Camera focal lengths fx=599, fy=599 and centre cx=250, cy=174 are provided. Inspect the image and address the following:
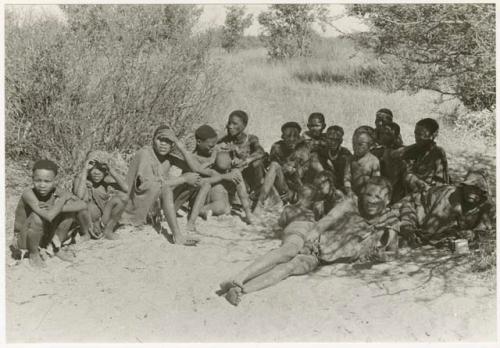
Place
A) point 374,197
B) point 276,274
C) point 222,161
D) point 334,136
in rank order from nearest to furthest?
1. point 276,274
2. point 374,197
3. point 222,161
4. point 334,136

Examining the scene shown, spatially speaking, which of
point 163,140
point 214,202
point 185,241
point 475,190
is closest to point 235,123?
point 214,202

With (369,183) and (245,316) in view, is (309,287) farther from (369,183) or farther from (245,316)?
(369,183)

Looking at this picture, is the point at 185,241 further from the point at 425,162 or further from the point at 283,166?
the point at 425,162

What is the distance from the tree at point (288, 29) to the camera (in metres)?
11.9

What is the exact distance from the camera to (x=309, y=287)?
14.0ft

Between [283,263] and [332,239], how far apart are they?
1.63 feet

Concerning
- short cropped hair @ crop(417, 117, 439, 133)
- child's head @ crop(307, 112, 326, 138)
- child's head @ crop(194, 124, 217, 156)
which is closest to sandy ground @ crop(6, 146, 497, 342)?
child's head @ crop(194, 124, 217, 156)

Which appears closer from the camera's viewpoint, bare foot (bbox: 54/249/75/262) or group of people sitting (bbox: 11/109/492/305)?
group of people sitting (bbox: 11/109/492/305)

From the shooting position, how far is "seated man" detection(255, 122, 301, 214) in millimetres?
5930

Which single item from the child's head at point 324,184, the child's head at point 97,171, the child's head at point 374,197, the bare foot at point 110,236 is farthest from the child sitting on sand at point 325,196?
the child's head at point 97,171

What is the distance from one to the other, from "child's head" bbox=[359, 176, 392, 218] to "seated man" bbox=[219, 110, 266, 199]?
142 cm

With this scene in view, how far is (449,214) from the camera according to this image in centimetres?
495

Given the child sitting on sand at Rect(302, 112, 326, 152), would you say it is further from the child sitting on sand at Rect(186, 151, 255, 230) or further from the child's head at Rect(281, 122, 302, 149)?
the child sitting on sand at Rect(186, 151, 255, 230)

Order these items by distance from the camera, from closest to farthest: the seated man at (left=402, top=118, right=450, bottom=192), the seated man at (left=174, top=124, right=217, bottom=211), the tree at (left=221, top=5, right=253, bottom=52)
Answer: the seated man at (left=402, top=118, right=450, bottom=192) < the seated man at (left=174, top=124, right=217, bottom=211) < the tree at (left=221, top=5, right=253, bottom=52)
